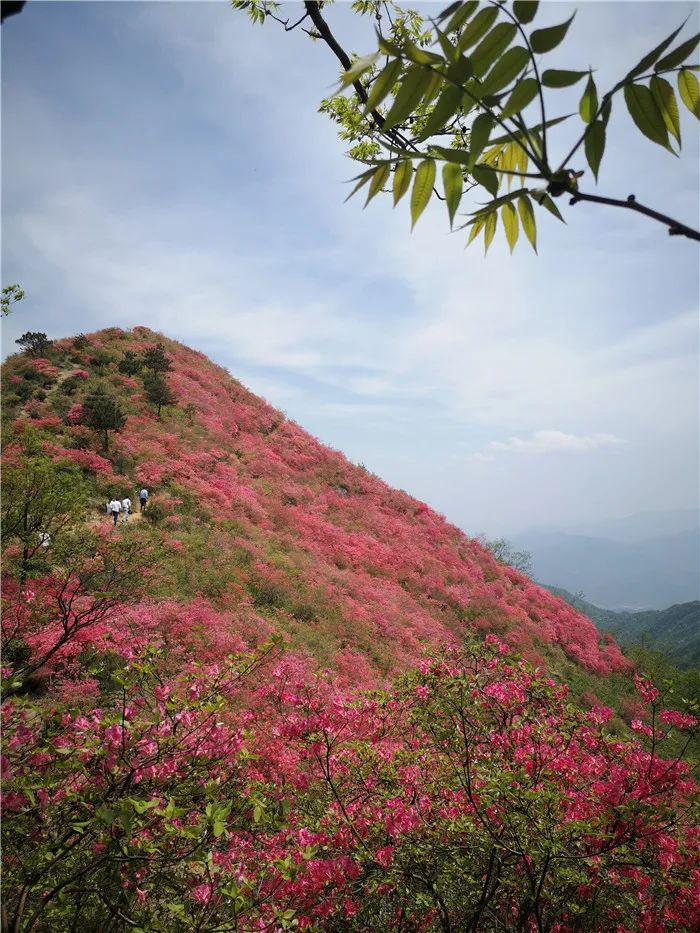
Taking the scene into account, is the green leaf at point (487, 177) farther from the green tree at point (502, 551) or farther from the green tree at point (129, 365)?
the green tree at point (502, 551)

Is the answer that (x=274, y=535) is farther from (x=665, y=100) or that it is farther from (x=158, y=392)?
(x=665, y=100)

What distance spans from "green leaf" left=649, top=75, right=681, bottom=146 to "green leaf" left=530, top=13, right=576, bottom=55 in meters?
0.19

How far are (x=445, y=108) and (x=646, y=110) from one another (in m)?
0.36

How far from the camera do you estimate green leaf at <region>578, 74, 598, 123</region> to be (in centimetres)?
75

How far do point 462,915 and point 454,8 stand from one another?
529cm

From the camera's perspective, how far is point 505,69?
2.42 ft

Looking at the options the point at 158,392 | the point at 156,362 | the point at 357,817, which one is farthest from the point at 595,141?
the point at 156,362

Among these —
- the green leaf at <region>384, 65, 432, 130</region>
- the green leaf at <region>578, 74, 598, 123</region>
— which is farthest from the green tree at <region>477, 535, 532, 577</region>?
the green leaf at <region>384, 65, 432, 130</region>

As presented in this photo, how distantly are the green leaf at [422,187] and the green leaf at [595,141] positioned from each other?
0.26 metres

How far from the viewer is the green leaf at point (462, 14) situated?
73cm

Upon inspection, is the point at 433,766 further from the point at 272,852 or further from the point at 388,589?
the point at 388,589

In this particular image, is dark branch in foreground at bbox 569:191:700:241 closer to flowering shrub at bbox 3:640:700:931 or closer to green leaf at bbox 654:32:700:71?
green leaf at bbox 654:32:700:71

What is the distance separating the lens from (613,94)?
0.74m

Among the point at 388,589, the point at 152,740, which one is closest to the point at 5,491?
the point at 152,740
